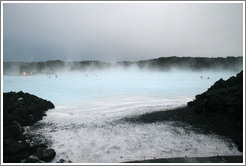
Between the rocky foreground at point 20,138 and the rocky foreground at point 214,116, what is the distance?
4.99m

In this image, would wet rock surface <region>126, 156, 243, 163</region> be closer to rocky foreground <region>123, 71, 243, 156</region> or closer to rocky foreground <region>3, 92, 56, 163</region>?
rocky foreground <region>123, 71, 243, 156</region>

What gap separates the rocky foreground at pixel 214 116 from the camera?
1041 cm

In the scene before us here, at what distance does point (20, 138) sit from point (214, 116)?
9.20 metres

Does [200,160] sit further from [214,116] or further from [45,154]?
[45,154]

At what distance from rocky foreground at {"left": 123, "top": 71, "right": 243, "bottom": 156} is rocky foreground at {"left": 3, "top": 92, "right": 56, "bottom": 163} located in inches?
197

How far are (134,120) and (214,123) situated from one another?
3935 millimetres

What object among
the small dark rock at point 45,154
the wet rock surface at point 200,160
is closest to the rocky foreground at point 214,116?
the wet rock surface at point 200,160

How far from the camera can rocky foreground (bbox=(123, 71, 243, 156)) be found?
1041 cm

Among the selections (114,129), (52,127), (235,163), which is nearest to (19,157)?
(52,127)

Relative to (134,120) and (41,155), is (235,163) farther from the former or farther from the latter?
(41,155)

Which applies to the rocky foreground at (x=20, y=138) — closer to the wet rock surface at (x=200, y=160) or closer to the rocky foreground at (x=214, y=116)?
the wet rock surface at (x=200, y=160)

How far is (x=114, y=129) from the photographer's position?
10930 millimetres

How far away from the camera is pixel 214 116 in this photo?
1183 centimetres

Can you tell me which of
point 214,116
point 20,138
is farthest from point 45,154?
point 214,116
